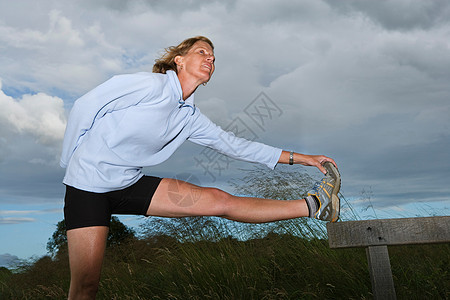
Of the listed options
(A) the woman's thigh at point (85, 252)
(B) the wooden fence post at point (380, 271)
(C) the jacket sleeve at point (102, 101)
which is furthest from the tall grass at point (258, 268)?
(C) the jacket sleeve at point (102, 101)

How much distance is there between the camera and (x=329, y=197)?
8.48ft

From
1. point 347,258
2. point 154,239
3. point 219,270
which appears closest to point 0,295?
point 154,239

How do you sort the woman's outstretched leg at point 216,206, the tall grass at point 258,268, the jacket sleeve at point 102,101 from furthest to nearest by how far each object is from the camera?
the tall grass at point 258,268
the woman's outstretched leg at point 216,206
the jacket sleeve at point 102,101

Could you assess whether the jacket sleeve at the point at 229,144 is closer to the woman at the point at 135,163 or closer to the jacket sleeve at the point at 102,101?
the woman at the point at 135,163

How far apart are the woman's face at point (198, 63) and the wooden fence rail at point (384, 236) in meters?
1.27

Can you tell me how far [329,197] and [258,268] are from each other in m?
1.42

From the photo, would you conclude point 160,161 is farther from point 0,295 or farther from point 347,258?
point 0,295

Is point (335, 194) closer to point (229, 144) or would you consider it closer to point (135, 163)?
point (229, 144)

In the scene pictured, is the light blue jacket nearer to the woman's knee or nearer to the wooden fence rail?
the woman's knee

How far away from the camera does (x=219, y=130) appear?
3029 millimetres

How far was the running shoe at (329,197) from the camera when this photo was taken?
2564mm

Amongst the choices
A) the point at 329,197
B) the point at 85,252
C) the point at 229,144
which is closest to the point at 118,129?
the point at 85,252

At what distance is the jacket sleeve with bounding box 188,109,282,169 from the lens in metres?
2.90

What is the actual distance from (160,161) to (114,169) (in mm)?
372
